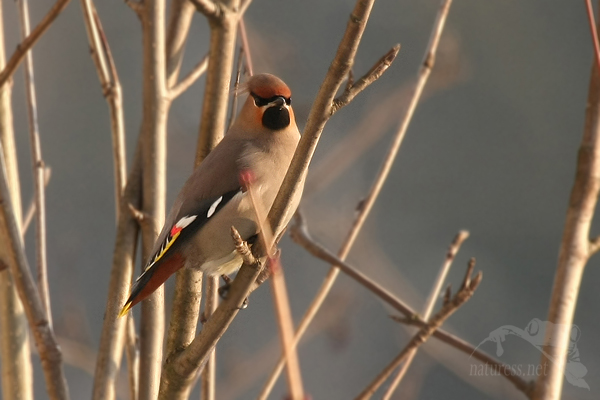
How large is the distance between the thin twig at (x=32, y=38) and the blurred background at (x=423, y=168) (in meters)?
1.83

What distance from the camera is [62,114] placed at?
516 centimetres

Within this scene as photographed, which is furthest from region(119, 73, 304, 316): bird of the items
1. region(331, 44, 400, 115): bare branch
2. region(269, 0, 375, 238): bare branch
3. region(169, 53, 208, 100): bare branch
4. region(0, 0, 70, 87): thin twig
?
region(331, 44, 400, 115): bare branch

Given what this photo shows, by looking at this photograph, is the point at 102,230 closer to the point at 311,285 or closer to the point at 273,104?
the point at 311,285

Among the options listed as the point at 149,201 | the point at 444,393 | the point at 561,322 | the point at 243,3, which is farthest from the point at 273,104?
the point at 444,393

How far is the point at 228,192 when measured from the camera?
→ 2461mm

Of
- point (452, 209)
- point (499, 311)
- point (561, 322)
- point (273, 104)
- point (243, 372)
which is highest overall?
point (452, 209)

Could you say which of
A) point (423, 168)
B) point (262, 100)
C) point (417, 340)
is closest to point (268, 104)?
point (262, 100)

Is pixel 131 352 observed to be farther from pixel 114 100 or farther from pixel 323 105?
pixel 323 105

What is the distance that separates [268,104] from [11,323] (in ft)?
3.09

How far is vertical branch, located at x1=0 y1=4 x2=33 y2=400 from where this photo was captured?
220 centimetres

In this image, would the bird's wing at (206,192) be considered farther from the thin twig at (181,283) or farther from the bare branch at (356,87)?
the bare branch at (356,87)

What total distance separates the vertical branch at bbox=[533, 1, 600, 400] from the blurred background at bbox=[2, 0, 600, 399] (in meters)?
2.03

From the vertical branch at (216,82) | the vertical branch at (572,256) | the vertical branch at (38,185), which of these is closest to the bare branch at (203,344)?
the vertical branch at (216,82)

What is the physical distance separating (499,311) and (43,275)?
9.04 feet
